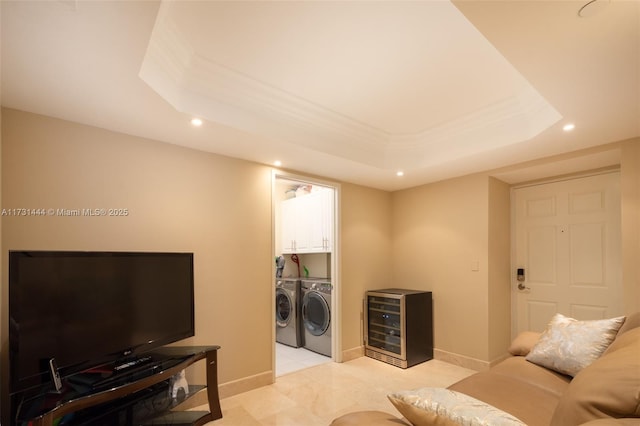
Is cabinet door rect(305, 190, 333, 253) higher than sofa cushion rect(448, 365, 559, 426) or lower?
higher

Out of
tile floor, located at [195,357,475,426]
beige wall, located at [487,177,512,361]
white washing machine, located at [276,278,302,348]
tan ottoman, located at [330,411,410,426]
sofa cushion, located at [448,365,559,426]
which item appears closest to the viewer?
tan ottoman, located at [330,411,410,426]

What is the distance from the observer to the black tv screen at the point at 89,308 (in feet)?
5.52

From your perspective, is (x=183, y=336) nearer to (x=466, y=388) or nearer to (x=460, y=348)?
(x=466, y=388)

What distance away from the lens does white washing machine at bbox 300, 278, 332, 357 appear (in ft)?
13.2

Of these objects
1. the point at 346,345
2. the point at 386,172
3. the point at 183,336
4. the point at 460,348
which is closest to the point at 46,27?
the point at 183,336

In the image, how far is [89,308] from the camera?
1965 mm

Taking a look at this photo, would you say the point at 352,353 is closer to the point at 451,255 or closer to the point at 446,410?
the point at 451,255

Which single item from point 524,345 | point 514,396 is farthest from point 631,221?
point 514,396

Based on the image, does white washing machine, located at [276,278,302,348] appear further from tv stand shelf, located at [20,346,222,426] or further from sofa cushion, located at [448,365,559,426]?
sofa cushion, located at [448,365,559,426]

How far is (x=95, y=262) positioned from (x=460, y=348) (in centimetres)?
367

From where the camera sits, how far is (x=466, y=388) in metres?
1.87

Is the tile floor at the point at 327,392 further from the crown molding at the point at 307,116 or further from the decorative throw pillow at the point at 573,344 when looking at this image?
the crown molding at the point at 307,116

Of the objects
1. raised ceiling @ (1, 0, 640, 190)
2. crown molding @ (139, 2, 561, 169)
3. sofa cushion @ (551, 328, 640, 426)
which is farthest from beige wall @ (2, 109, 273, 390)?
sofa cushion @ (551, 328, 640, 426)

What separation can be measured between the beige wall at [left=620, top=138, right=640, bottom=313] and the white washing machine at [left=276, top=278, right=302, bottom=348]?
3.37 meters
